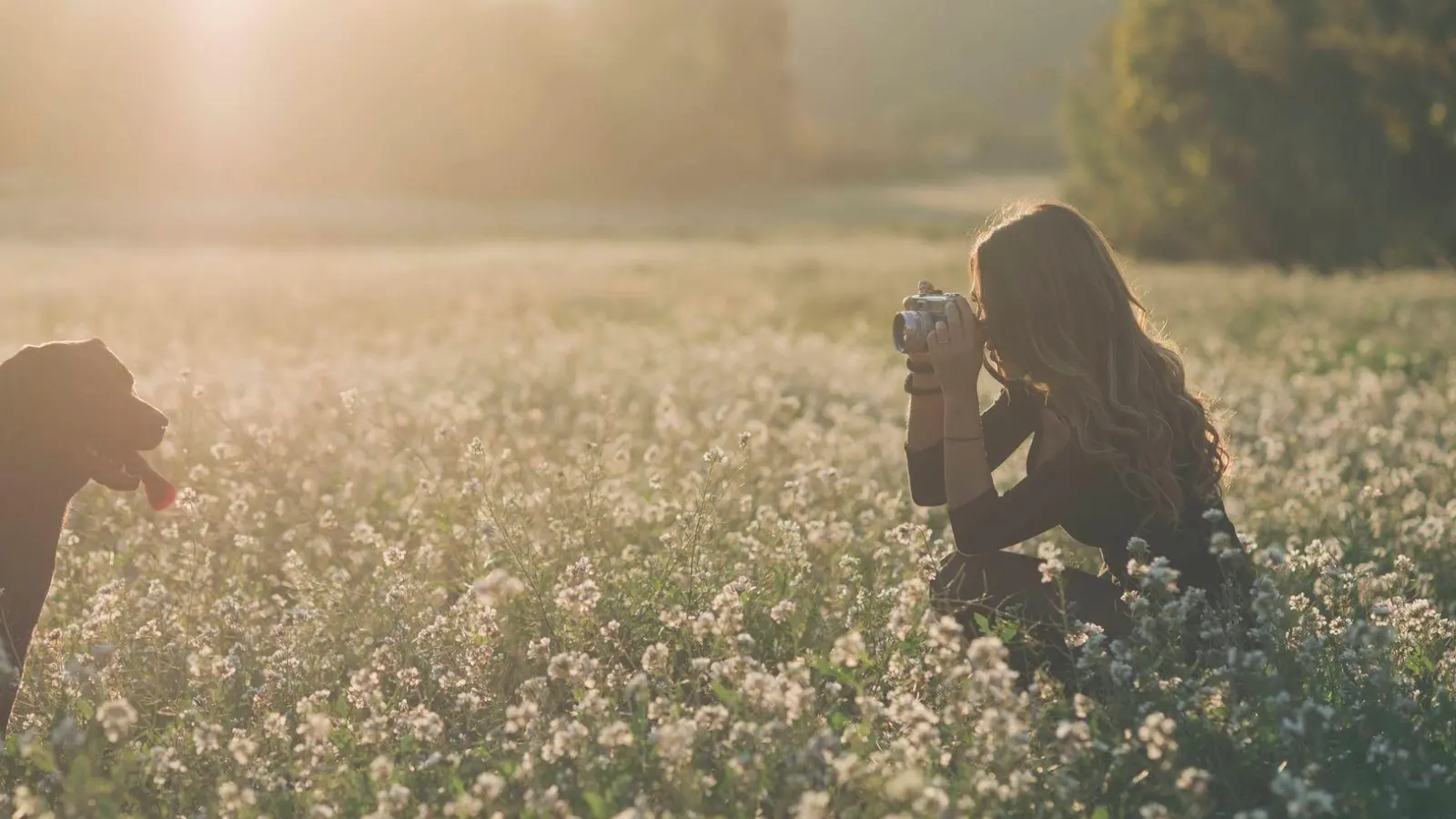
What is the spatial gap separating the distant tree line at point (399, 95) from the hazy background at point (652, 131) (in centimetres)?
15

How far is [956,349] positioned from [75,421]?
311 cm

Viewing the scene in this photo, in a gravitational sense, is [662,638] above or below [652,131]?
below

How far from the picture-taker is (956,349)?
14.4ft

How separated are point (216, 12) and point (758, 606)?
71.8 m

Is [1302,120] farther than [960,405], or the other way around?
[1302,120]

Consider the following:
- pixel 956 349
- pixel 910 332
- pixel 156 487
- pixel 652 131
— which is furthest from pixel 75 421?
pixel 652 131

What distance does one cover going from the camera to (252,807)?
3.78 metres

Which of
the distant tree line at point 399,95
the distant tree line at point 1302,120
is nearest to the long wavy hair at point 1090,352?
the distant tree line at point 1302,120

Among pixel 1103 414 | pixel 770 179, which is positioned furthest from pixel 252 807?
pixel 770 179

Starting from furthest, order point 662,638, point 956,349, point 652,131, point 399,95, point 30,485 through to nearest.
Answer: point 652,131 → point 399,95 → point 662,638 → point 30,485 → point 956,349

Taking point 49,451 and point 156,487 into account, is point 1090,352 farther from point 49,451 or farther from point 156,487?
point 49,451

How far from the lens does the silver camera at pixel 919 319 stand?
4391 mm

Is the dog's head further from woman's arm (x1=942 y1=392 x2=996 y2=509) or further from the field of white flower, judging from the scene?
woman's arm (x1=942 y1=392 x2=996 y2=509)

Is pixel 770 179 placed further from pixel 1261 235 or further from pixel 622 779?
pixel 622 779
